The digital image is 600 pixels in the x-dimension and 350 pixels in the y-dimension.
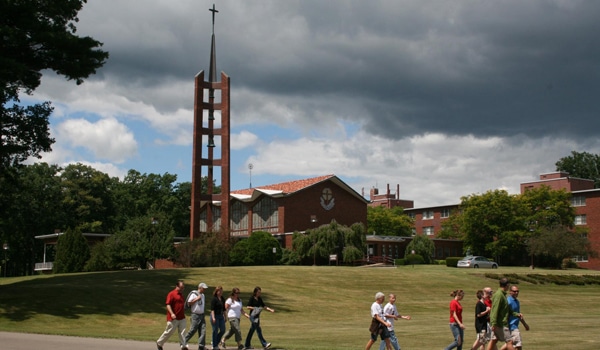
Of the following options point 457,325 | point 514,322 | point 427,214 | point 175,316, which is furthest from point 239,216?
point 514,322

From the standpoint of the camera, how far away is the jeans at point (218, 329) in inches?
679

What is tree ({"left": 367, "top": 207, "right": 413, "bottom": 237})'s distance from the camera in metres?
105

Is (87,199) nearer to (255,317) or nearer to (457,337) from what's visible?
(255,317)

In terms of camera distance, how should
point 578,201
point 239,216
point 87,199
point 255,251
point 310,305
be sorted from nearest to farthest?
point 310,305 → point 255,251 → point 239,216 → point 87,199 → point 578,201

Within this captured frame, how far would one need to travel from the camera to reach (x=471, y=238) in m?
82.9

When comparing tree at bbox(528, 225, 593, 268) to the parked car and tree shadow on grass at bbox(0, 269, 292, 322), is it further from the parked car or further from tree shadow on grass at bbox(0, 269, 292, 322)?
tree shadow on grass at bbox(0, 269, 292, 322)

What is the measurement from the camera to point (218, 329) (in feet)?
57.6

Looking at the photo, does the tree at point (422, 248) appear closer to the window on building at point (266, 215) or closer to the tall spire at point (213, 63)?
the window on building at point (266, 215)

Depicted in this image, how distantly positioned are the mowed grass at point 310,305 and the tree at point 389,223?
47194 millimetres

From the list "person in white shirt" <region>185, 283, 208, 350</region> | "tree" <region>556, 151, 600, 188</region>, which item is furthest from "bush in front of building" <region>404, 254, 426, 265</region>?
"tree" <region>556, 151, 600, 188</region>

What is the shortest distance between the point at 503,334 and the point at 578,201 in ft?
267

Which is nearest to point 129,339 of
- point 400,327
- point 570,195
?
point 400,327

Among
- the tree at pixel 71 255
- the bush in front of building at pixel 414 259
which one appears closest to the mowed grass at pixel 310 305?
the bush in front of building at pixel 414 259

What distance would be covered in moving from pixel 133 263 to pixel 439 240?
142 ft
